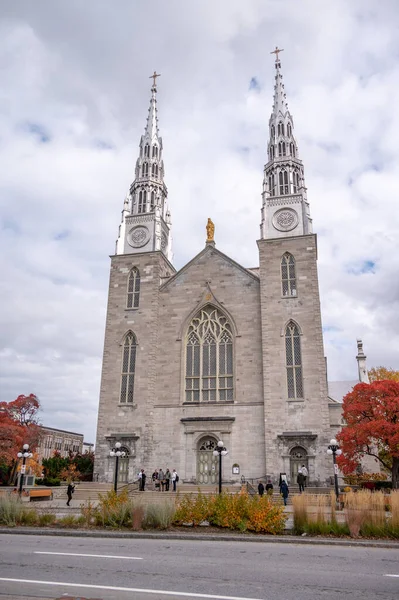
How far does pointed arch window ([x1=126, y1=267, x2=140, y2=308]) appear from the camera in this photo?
3706 cm

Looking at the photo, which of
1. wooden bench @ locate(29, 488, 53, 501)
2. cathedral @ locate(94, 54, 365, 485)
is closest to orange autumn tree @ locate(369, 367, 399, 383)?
cathedral @ locate(94, 54, 365, 485)

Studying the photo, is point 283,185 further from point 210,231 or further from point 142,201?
point 142,201

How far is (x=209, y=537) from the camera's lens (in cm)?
1306

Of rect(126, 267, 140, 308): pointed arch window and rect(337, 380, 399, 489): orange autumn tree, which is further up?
rect(126, 267, 140, 308): pointed arch window

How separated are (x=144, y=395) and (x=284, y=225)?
16.3 meters

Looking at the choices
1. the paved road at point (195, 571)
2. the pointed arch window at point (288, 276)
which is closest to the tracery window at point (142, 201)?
the pointed arch window at point (288, 276)

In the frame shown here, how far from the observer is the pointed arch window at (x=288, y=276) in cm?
3409

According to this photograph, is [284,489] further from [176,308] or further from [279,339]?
[176,308]

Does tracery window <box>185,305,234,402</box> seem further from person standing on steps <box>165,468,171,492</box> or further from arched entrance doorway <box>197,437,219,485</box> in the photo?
person standing on steps <box>165,468,171,492</box>

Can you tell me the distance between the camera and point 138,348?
35.3m

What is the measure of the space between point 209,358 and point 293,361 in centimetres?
607

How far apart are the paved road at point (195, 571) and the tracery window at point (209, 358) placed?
21.2 m

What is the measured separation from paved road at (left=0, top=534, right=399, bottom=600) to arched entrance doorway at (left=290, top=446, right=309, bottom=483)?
61.2 ft

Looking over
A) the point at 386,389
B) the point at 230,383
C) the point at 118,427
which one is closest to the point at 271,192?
the point at 230,383
